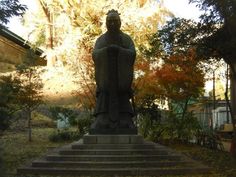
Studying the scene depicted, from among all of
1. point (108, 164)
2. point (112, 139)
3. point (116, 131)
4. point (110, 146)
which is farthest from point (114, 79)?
point (108, 164)

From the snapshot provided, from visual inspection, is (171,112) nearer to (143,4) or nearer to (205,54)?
(205,54)

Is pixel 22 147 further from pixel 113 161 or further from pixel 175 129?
pixel 113 161

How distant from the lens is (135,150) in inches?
A: 444

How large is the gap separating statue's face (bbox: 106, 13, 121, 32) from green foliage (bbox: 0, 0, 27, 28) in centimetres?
231

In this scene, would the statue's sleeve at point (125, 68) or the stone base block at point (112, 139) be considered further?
the statue's sleeve at point (125, 68)

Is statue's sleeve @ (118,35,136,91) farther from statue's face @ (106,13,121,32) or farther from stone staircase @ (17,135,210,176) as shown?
stone staircase @ (17,135,210,176)

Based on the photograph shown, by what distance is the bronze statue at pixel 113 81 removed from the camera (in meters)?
12.2

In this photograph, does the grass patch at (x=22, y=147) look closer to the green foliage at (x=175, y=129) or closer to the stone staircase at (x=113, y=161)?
the stone staircase at (x=113, y=161)

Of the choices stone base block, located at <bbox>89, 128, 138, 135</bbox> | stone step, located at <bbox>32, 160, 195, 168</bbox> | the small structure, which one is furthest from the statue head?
the small structure

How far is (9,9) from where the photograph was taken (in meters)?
10.9

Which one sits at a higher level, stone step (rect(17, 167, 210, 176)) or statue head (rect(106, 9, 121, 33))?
statue head (rect(106, 9, 121, 33))

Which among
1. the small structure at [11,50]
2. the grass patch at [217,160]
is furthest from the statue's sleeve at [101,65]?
the small structure at [11,50]

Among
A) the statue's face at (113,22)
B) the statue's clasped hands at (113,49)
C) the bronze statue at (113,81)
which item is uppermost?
the statue's face at (113,22)

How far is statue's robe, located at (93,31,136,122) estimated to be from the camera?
12266 millimetres
